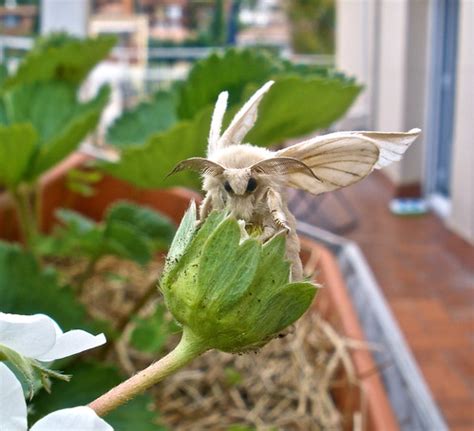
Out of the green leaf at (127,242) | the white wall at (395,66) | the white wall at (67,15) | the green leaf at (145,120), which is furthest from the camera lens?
the white wall at (395,66)

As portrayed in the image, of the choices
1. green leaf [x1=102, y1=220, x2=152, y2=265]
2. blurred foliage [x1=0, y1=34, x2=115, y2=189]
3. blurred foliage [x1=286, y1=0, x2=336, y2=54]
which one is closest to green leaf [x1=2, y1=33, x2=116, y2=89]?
blurred foliage [x1=0, y1=34, x2=115, y2=189]

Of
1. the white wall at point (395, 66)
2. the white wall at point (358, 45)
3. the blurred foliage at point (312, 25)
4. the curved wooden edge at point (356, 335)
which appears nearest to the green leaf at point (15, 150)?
the curved wooden edge at point (356, 335)

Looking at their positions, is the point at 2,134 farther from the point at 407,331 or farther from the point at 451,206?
the point at 451,206

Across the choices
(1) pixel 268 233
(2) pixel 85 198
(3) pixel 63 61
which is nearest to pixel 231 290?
(1) pixel 268 233

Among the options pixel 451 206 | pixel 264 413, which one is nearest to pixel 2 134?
pixel 264 413

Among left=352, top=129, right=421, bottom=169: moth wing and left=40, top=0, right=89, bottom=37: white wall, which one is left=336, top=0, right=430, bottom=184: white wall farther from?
left=352, top=129, right=421, bottom=169: moth wing

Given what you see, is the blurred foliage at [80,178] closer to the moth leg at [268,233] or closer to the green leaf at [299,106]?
the green leaf at [299,106]

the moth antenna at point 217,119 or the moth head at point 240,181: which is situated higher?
the moth antenna at point 217,119
